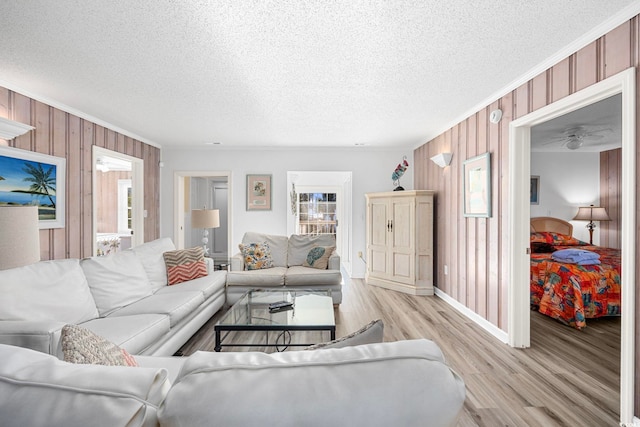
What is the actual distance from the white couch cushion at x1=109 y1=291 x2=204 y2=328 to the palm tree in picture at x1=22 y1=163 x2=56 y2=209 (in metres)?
1.63

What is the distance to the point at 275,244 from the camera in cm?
447

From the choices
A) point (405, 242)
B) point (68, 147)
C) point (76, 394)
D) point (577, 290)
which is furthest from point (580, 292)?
point (68, 147)

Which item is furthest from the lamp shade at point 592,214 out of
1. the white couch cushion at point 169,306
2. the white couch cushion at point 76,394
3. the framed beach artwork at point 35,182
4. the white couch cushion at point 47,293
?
the framed beach artwork at point 35,182

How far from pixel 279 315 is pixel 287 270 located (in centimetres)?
148

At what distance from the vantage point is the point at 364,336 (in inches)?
38.1

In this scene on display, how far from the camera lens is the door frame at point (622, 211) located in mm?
1727

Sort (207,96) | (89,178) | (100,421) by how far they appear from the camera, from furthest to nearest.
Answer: (89,178)
(207,96)
(100,421)

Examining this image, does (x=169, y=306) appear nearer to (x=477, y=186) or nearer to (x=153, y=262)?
(x=153, y=262)

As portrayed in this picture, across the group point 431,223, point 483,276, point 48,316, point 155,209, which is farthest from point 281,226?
point 48,316

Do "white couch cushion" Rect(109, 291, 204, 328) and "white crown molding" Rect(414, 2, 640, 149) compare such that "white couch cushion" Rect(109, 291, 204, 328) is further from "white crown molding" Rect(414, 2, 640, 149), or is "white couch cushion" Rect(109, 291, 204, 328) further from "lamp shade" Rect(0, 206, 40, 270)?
"white crown molding" Rect(414, 2, 640, 149)

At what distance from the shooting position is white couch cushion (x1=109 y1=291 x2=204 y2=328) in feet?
7.88

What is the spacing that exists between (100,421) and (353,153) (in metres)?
5.29

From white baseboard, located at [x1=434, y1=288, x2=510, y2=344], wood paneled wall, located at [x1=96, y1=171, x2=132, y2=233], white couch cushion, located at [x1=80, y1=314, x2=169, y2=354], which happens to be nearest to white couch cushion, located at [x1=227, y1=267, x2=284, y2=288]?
white couch cushion, located at [x1=80, y1=314, x2=169, y2=354]

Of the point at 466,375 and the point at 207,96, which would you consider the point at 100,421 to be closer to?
the point at 466,375
